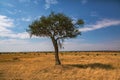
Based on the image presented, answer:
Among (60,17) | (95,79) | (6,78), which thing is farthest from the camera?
(60,17)

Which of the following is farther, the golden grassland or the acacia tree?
the acacia tree

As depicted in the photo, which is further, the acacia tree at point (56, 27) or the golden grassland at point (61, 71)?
the acacia tree at point (56, 27)

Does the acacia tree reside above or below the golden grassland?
above

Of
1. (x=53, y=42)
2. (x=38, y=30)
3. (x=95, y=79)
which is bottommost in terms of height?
(x=95, y=79)

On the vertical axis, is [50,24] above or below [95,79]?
above

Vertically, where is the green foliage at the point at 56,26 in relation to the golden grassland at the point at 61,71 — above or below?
above

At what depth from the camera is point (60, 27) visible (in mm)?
31422

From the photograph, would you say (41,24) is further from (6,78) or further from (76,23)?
(6,78)

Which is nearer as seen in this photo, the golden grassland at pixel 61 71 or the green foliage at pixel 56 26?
the golden grassland at pixel 61 71

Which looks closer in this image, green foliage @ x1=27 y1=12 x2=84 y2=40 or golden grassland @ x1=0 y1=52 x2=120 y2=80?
golden grassland @ x1=0 y1=52 x2=120 y2=80

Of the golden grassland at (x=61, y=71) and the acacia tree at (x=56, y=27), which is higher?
the acacia tree at (x=56, y=27)

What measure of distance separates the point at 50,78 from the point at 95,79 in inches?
170

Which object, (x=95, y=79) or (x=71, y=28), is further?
(x=71, y=28)

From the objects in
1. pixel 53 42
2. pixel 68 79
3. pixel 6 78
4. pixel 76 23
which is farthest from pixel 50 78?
pixel 76 23
